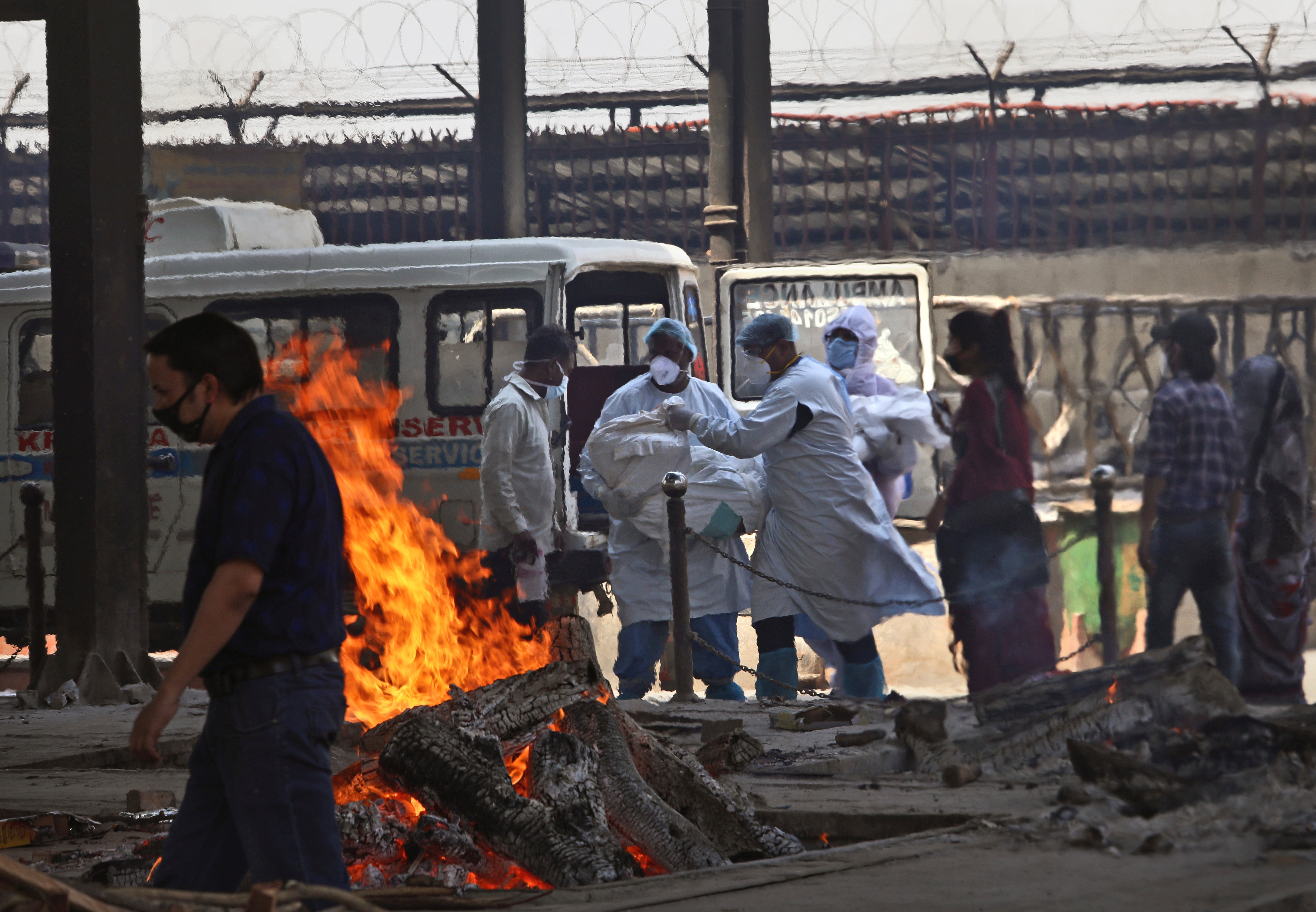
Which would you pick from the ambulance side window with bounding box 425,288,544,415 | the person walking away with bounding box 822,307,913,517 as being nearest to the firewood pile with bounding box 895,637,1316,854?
the person walking away with bounding box 822,307,913,517

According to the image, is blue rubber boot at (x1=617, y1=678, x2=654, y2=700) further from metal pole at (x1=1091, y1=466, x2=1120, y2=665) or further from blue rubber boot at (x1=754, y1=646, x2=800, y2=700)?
metal pole at (x1=1091, y1=466, x2=1120, y2=665)

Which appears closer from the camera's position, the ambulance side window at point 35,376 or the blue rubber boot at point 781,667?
the blue rubber boot at point 781,667

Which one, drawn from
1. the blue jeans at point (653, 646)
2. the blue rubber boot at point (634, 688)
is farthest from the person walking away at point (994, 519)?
the blue rubber boot at point (634, 688)

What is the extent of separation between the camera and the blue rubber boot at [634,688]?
25.5 feet

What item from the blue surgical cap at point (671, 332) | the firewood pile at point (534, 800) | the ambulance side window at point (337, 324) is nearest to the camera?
the firewood pile at point (534, 800)

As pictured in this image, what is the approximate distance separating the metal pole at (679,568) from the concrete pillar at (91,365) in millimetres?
2999

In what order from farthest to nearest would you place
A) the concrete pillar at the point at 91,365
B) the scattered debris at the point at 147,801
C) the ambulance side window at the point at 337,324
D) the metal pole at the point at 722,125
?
the metal pole at the point at 722,125
the ambulance side window at the point at 337,324
the concrete pillar at the point at 91,365
the scattered debris at the point at 147,801

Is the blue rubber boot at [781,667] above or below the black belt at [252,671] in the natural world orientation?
below

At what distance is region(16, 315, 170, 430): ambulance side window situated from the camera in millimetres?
10234

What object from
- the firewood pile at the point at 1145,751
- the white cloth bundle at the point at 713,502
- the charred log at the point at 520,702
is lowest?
the firewood pile at the point at 1145,751

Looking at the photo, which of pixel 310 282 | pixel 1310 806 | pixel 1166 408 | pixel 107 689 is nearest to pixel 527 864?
pixel 1310 806

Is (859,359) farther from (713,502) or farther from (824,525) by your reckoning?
(824,525)

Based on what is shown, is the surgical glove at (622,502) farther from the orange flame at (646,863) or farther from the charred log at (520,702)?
the orange flame at (646,863)

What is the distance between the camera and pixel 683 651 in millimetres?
7473
